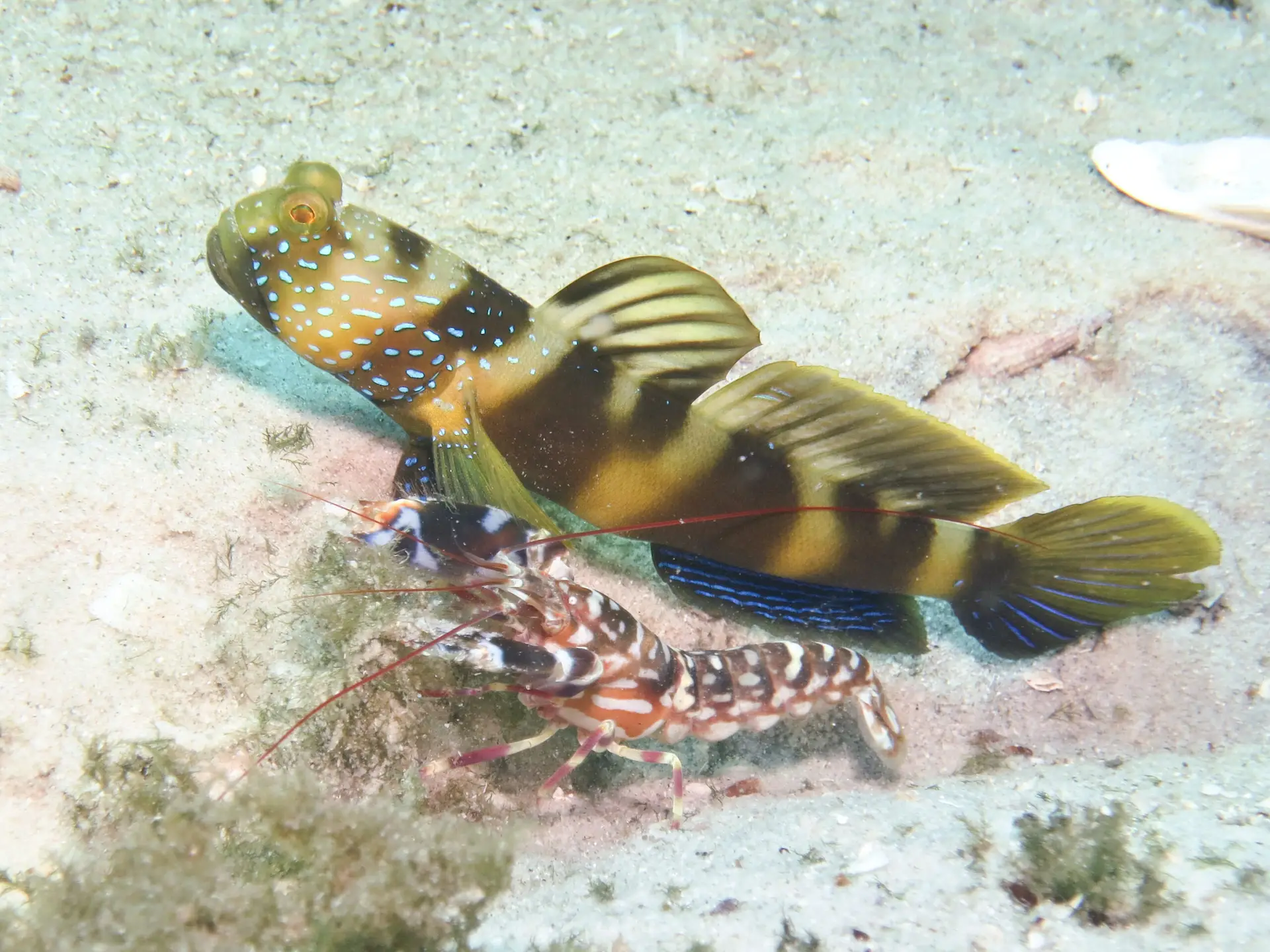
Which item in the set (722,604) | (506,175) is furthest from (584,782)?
(506,175)

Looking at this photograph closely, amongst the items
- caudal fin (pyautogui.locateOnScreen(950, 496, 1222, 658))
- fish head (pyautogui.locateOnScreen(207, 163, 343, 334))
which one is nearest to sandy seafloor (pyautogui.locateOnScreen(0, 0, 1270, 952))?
caudal fin (pyautogui.locateOnScreen(950, 496, 1222, 658))

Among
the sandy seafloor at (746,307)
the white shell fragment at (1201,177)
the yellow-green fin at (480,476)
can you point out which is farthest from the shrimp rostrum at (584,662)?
the white shell fragment at (1201,177)

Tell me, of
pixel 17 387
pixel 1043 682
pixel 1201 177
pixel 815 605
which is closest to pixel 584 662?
pixel 815 605

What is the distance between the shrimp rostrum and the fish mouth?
979 mm

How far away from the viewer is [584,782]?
123 inches

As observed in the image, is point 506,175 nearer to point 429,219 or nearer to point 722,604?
point 429,219

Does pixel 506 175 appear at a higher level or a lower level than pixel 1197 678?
higher

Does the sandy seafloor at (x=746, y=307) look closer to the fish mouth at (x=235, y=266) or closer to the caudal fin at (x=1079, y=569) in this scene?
the caudal fin at (x=1079, y=569)

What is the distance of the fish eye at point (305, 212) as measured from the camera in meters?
2.72

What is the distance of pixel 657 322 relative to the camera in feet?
9.62

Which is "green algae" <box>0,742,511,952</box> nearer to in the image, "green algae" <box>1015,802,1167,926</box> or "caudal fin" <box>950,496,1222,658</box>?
"green algae" <box>1015,802,1167,926</box>

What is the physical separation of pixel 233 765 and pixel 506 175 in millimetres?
3400

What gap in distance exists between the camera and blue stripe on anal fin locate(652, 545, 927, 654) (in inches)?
136

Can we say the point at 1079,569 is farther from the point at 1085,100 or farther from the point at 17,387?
the point at 17,387
